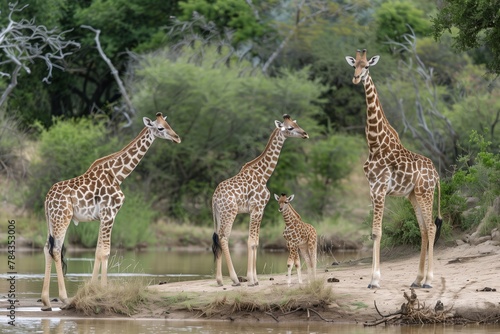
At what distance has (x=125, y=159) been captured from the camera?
1648 cm

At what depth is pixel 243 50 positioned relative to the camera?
4572 centimetres

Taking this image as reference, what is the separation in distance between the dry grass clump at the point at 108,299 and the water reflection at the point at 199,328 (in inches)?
12.8

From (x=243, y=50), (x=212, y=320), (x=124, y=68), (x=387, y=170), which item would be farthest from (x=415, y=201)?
(x=124, y=68)

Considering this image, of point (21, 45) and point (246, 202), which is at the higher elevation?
point (21, 45)

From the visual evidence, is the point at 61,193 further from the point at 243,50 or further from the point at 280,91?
the point at 243,50

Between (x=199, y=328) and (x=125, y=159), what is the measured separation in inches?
139

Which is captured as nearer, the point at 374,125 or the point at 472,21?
the point at 374,125

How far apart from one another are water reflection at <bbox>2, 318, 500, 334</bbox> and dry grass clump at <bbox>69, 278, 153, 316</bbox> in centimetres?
32

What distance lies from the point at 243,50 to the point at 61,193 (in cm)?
3087

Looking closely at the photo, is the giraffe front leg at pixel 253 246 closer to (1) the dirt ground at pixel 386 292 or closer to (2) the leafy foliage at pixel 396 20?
(1) the dirt ground at pixel 386 292

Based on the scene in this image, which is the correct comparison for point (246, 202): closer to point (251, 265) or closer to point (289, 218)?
point (289, 218)

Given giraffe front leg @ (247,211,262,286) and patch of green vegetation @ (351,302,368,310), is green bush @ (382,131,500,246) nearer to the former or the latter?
giraffe front leg @ (247,211,262,286)

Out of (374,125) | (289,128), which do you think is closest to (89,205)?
(289,128)

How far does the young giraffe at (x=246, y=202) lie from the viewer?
16.5 m
